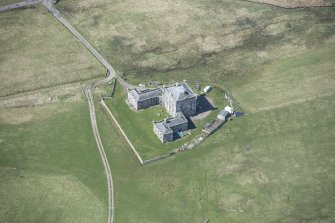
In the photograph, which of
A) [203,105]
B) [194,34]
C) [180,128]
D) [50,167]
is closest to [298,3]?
[194,34]

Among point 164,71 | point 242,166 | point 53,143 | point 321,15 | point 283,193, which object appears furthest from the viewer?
point 321,15

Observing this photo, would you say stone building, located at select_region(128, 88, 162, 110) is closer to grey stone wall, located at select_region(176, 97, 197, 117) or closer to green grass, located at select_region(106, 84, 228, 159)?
green grass, located at select_region(106, 84, 228, 159)

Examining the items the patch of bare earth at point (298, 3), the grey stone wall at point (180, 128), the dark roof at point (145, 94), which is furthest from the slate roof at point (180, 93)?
the patch of bare earth at point (298, 3)

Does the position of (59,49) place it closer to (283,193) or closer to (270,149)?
(270,149)

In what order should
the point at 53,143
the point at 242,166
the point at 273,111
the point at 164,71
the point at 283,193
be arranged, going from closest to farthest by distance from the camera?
the point at 283,193 → the point at 242,166 → the point at 53,143 → the point at 273,111 → the point at 164,71

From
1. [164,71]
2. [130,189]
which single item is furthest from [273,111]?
[130,189]

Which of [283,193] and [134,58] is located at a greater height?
[134,58]

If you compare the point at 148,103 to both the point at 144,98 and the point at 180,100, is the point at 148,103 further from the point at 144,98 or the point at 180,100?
the point at 180,100
